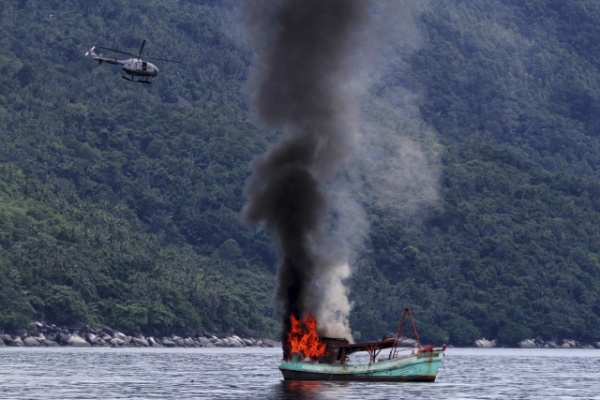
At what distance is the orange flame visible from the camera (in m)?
128

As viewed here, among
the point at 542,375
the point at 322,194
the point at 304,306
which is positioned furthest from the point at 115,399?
the point at 542,375

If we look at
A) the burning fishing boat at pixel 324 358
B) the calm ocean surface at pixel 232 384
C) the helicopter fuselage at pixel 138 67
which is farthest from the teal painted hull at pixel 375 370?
the helicopter fuselage at pixel 138 67

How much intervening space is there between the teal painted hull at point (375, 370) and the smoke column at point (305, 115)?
5636 mm

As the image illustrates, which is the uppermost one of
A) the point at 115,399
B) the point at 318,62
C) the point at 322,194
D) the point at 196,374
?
the point at 318,62

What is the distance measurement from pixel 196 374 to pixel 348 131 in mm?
36928

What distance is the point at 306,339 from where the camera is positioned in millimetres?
127875

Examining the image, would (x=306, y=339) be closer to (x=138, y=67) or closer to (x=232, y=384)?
(x=232, y=384)

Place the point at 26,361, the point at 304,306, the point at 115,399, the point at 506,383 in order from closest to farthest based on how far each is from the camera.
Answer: the point at 115,399 → the point at 304,306 → the point at 506,383 → the point at 26,361

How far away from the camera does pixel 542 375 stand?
17400 cm

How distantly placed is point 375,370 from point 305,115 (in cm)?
2574

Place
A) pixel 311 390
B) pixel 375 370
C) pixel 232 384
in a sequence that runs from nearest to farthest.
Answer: pixel 311 390 → pixel 375 370 → pixel 232 384

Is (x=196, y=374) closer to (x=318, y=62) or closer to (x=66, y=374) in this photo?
(x=66, y=374)

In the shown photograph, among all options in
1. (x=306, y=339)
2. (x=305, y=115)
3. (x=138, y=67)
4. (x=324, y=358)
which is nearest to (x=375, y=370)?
(x=324, y=358)

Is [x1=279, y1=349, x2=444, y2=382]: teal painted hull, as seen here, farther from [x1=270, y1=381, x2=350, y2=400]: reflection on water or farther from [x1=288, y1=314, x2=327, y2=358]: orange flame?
[x1=288, y1=314, x2=327, y2=358]: orange flame
